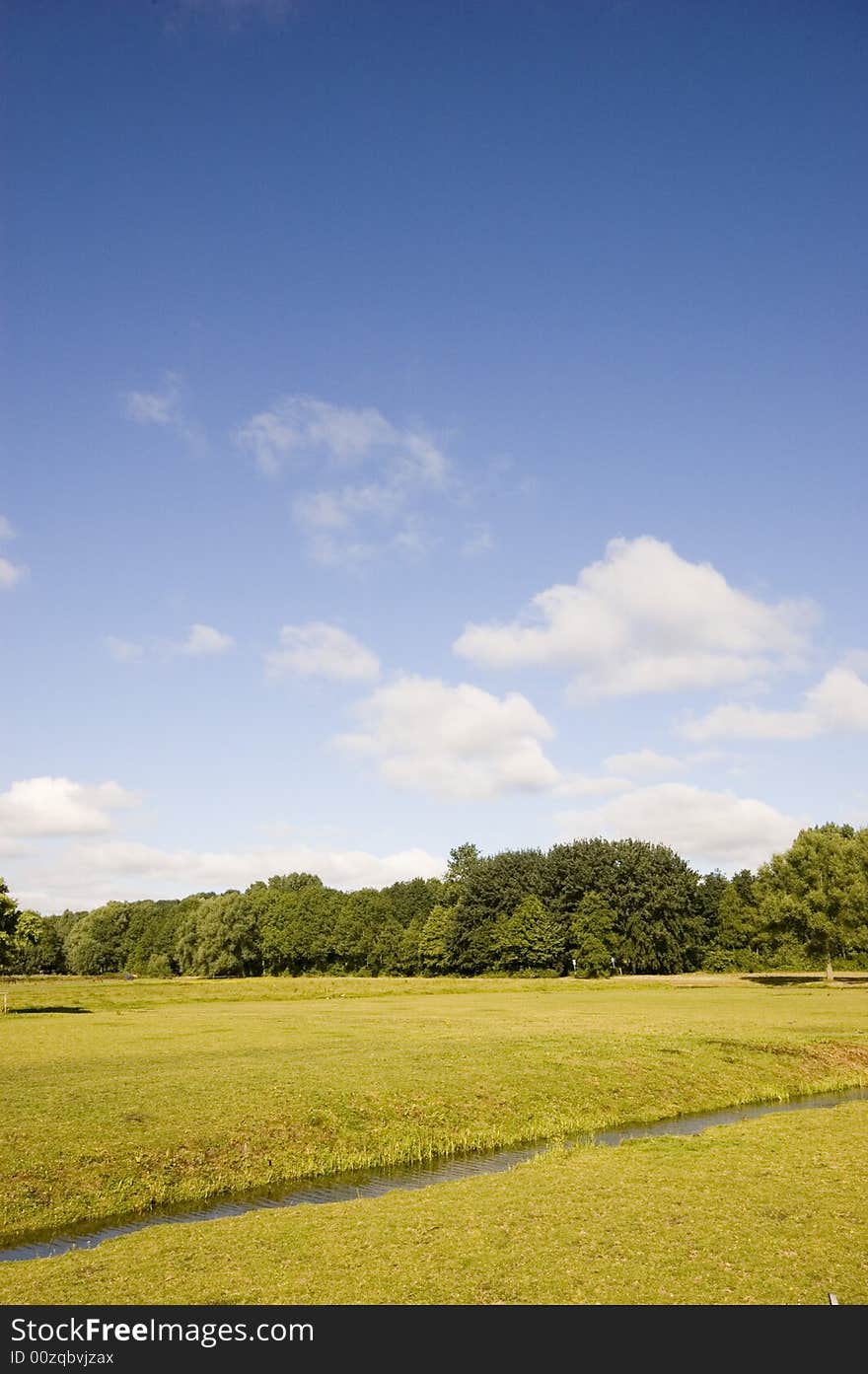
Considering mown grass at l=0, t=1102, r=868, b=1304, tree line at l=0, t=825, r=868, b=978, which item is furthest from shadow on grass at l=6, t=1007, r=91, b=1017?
mown grass at l=0, t=1102, r=868, b=1304

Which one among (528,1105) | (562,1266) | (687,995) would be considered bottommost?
(687,995)

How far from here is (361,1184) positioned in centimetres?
2392

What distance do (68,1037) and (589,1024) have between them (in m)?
32.8

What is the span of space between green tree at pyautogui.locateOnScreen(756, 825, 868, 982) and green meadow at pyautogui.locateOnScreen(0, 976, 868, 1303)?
4914 centimetres

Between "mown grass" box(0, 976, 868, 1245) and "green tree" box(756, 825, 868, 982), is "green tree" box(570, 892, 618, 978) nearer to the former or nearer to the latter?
"green tree" box(756, 825, 868, 982)

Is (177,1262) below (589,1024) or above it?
above

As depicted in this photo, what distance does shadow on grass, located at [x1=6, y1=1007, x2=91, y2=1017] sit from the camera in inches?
2847

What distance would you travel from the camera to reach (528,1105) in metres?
31.7

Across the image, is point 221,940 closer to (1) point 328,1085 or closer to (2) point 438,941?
(2) point 438,941

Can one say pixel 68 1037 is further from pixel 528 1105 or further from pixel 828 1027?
pixel 828 1027

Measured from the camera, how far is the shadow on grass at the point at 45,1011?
2847 inches

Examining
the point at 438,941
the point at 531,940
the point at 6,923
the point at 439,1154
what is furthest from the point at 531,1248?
the point at 438,941
